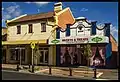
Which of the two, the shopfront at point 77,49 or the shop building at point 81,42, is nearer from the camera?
the shop building at point 81,42

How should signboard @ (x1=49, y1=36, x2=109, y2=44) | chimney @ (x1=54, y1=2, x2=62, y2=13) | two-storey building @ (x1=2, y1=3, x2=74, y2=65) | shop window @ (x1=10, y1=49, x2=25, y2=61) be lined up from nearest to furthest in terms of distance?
1. signboard @ (x1=49, y1=36, x2=109, y2=44)
2. two-storey building @ (x1=2, y1=3, x2=74, y2=65)
3. chimney @ (x1=54, y1=2, x2=62, y2=13)
4. shop window @ (x1=10, y1=49, x2=25, y2=61)

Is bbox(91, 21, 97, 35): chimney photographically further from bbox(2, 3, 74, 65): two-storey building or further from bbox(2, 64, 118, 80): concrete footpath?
bbox(2, 3, 74, 65): two-storey building

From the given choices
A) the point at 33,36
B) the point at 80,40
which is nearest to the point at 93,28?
the point at 80,40

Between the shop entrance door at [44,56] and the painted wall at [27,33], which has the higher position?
the painted wall at [27,33]

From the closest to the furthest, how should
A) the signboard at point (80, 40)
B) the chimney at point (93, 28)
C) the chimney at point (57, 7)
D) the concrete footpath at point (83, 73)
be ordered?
the concrete footpath at point (83, 73) < the signboard at point (80, 40) < the chimney at point (93, 28) < the chimney at point (57, 7)

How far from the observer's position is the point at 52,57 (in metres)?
30.1

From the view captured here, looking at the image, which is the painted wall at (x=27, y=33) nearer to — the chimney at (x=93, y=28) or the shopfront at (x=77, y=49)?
the shopfront at (x=77, y=49)

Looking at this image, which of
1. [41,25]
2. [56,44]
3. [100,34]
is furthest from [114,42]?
[41,25]

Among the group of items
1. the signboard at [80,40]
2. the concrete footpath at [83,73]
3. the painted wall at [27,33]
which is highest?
the painted wall at [27,33]

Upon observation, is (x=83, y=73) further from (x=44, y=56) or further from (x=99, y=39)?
(x=44, y=56)

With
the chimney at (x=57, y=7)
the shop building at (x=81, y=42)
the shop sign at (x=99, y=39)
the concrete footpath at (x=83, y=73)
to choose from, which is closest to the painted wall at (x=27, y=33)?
the shop building at (x=81, y=42)

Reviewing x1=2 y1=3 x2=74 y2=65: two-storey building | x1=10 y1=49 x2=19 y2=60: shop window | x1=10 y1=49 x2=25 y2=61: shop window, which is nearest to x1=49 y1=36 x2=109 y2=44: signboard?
x1=2 y1=3 x2=74 y2=65: two-storey building

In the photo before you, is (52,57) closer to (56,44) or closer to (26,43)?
(56,44)

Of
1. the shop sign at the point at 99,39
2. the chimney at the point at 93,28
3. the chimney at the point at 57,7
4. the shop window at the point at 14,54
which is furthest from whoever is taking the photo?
the shop window at the point at 14,54
